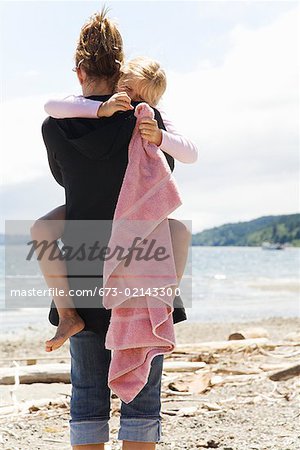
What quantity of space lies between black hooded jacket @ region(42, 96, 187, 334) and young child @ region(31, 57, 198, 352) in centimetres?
4

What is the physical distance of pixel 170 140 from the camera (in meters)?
2.88

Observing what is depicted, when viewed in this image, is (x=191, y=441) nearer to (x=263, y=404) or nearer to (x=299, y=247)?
(x=263, y=404)

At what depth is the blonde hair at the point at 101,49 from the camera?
9.50ft

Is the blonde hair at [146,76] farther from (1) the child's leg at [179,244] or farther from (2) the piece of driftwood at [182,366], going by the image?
(2) the piece of driftwood at [182,366]

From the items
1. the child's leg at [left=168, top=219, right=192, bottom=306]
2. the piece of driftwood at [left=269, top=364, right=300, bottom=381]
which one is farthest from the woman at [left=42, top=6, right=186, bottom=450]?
the piece of driftwood at [left=269, top=364, right=300, bottom=381]

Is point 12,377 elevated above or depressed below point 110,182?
below

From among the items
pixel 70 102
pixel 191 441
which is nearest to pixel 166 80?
pixel 70 102

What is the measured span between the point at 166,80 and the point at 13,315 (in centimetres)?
1126

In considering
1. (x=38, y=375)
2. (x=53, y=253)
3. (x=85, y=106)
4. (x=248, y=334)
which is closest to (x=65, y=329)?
(x=53, y=253)

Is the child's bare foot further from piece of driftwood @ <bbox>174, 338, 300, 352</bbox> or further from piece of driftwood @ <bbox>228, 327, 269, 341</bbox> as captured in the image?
piece of driftwood @ <bbox>228, 327, 269, 341</bbox>

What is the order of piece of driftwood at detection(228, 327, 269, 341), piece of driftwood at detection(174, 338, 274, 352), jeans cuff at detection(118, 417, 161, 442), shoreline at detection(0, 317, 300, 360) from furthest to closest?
1. shoreline at detection(0, 317, 300, 360)
2. piece of driftwood at detection(228, 327, 269, 341)
3. piece of driftwood at detection(174, 338, 274, 352)
4. jeans cuff at detection(118, 417, 161, 442)

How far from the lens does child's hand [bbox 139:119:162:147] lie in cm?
279

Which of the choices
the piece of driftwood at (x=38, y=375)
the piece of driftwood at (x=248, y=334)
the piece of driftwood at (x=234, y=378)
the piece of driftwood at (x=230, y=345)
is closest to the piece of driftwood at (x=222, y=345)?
the piece of driftwood at (x=230, y=345)

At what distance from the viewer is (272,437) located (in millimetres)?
4285
